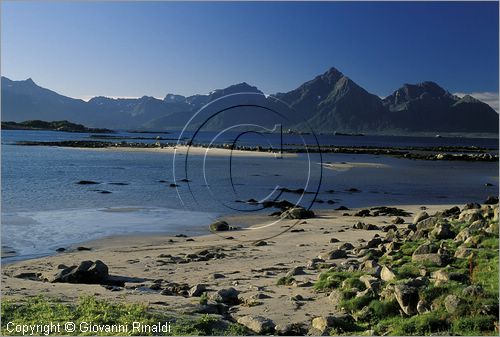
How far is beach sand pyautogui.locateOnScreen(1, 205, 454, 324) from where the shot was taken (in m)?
12.6

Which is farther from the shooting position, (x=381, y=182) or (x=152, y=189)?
(x=381, y=182)

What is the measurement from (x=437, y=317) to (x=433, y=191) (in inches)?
1625

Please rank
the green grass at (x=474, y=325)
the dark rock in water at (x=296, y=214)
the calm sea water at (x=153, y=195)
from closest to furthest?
1. the green grass at (x=474, y=325)
2. the calm sea water at (x=153, y=195)
3. the dark rock in water at (x=296, y=214)

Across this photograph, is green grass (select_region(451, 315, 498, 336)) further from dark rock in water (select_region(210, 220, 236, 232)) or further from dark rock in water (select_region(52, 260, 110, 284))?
dark rock in water (select_region(210, 220, 236, 232))

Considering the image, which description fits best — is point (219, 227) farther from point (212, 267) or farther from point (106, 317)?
point (106, 317)

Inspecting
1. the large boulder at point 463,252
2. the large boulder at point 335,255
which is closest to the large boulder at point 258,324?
the large boulder at point 463,252

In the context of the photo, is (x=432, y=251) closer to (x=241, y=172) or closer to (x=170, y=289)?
(x=170, y=289)

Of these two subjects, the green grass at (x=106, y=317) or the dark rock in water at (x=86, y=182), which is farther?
the dark rock in water at (x=86, y=182)

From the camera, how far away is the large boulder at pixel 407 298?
10953 mm

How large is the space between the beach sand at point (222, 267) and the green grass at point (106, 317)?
900 millimetres

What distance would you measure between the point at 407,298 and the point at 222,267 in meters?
8.22

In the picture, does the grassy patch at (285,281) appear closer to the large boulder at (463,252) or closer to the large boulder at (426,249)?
the large boulder at (426,249)

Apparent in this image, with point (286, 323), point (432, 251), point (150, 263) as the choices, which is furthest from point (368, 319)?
point (150, 263)

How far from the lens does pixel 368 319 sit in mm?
11156
